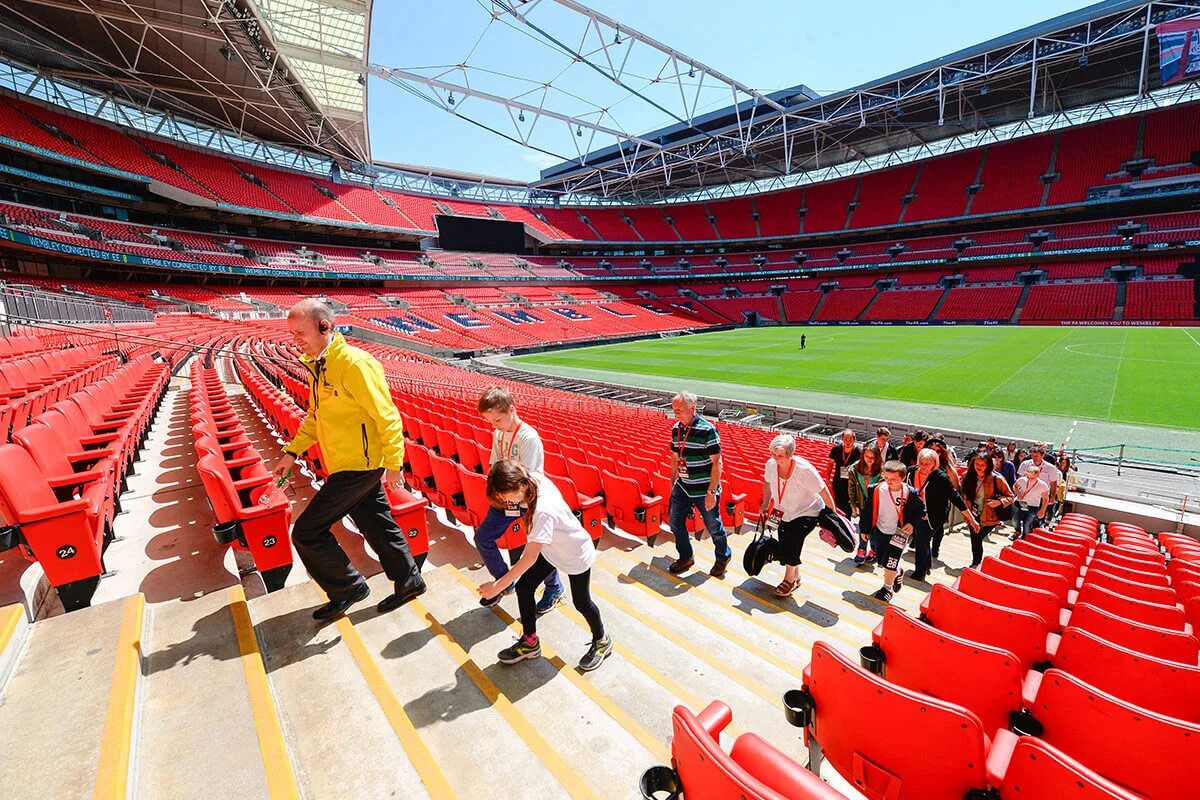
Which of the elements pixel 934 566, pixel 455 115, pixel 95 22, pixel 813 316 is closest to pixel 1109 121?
pixel 813 316

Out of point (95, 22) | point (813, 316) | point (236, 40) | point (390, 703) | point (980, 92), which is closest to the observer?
point (390, 703)

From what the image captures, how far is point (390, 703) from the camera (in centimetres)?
238

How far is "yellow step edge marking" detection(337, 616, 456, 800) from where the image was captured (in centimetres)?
195

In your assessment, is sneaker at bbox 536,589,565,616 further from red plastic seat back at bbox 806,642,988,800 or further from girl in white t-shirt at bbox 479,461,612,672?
red plastic seat back at bbox 806,642,988,800

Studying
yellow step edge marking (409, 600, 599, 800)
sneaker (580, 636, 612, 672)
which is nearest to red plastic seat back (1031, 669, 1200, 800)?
yellow step edge marking (409, 600, 599, 800)

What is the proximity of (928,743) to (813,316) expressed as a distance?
5294cm

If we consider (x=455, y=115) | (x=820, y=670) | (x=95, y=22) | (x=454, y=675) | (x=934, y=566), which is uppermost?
A: (x=95, y=22)

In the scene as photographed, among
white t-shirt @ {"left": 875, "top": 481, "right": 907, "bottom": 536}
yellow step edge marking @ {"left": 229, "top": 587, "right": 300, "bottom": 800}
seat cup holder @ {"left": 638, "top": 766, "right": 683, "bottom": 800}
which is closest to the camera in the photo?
seat cup holder @ {"left": 638, "top": 766, "right": 683, "bottom": 800}

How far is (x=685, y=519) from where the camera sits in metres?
4.41

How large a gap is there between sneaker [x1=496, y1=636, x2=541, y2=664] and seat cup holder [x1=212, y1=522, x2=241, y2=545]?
1.96 meters

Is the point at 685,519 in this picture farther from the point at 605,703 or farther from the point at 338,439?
the point at 338,439

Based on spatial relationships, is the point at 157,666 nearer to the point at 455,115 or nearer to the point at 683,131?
the point at 455,115

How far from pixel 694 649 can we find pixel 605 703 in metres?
0.83

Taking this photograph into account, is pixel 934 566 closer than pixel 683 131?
Yes
